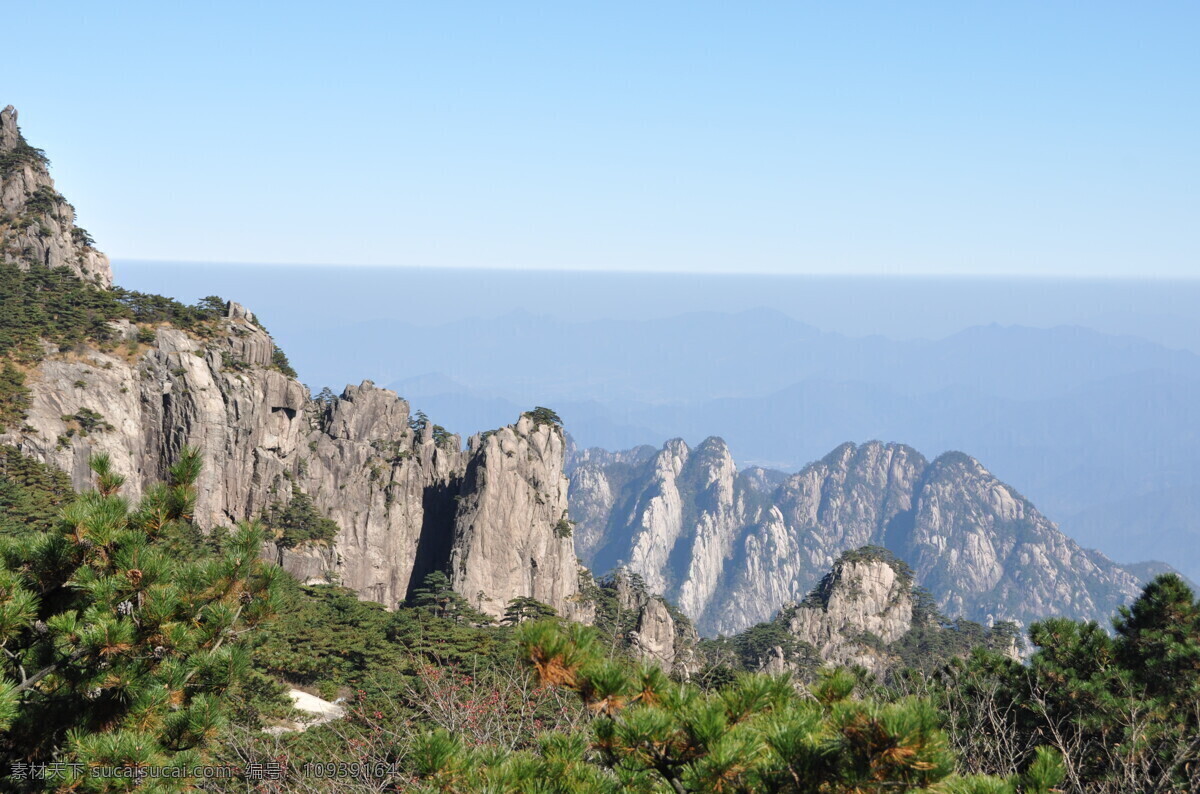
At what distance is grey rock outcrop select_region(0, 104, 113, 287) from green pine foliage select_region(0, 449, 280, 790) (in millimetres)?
56709

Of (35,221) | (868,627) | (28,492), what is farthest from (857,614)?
(35,221)

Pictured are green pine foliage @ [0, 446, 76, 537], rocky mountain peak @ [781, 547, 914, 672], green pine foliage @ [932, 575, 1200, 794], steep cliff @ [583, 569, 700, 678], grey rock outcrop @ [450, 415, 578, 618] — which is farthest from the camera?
rocky mountain peak @ [781, 547, 914, 672]

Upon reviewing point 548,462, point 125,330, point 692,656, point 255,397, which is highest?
point 125,330

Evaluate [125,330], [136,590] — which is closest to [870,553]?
[125,330]

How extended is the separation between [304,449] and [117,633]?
167 feet

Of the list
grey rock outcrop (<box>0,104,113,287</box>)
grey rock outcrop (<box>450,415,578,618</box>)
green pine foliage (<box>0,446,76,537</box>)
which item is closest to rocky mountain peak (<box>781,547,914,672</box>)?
grey rock outcrop (<box>450,415,578,618</box>)

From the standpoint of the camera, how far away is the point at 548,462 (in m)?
61.0

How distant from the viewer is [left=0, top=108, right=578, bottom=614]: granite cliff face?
4766 centimetres

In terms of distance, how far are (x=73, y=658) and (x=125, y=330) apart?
155ft

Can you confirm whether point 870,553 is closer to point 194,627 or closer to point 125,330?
point 125,330

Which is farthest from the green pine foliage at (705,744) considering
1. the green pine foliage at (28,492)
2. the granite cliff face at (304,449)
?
the granite cliff face at (304,449)

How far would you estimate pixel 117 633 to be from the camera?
745 cm

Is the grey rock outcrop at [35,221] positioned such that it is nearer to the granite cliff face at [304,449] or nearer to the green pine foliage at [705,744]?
the granite cliff face at [304,449]

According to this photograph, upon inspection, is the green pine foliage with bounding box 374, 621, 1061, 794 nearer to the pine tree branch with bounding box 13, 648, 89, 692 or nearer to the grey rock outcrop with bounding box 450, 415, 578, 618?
the pine tree branch with bounding box 13, 648, 89, 692
